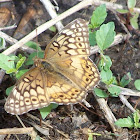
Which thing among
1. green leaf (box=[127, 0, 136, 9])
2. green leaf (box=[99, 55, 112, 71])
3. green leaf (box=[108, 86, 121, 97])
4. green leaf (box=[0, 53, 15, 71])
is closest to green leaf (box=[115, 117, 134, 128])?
green leaf (box=[108, 86, 121, 97])

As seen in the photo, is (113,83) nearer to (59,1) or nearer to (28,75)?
(28,75)

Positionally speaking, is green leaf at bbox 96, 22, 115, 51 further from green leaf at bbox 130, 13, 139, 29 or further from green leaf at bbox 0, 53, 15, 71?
green leaf at bbox 0, 53, 15, 71

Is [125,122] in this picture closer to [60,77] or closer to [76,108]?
[76,108]

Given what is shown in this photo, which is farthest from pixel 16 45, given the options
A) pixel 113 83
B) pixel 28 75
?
pixel 113 83

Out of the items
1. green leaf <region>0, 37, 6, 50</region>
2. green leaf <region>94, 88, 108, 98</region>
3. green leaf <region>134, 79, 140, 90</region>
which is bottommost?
green leaf <region>134, 79, 140, 90</region>

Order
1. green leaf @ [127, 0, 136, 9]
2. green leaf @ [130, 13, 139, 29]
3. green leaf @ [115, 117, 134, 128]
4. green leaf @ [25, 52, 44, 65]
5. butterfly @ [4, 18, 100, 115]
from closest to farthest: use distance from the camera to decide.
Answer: butterfly @ [4, 18, 100, 115], green leaf @ [115, 117, 134, 128], green leaf @ [25, 52, 44, 65], green leaf @ [127, 0, 136, 9], green leaf @ [130, 13, 139, 29]

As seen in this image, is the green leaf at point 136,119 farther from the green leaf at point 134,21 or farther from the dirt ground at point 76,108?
the green leaf at point 134,21

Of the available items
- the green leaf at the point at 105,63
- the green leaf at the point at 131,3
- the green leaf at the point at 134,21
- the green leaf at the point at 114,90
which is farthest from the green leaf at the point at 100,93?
the green leaf at the point at 131,3
